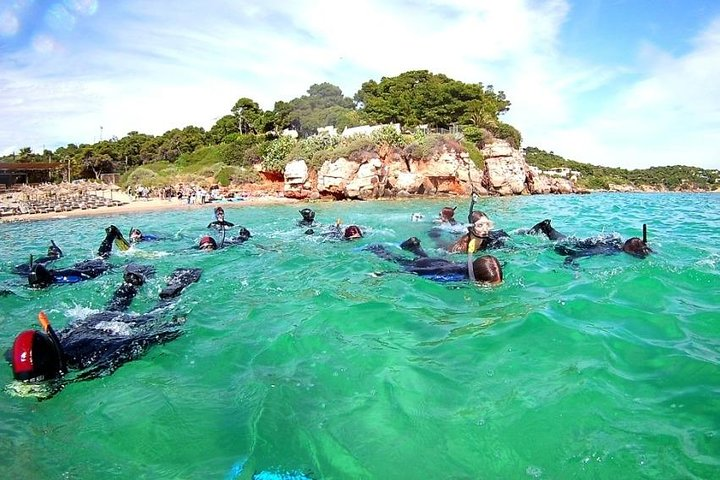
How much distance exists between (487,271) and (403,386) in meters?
3.09

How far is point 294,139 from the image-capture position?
3766 cm

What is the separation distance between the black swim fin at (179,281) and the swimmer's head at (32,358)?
2.69 metres

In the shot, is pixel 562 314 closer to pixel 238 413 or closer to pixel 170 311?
pixel 238 413

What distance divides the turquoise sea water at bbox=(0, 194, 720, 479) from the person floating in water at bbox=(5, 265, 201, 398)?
7.3 inches

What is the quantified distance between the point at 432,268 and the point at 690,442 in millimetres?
4591

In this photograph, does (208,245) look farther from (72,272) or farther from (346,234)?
(346,234)

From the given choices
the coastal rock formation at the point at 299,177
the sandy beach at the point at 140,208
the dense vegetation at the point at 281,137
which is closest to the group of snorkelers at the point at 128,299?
the sandy beach at the point at 140,208

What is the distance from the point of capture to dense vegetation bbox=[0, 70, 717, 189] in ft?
115

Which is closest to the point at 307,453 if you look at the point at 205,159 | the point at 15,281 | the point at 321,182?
the point at 15,281

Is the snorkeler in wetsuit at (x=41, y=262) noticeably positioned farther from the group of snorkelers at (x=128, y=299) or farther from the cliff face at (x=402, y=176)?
the cliff face at (x=402, y=176)

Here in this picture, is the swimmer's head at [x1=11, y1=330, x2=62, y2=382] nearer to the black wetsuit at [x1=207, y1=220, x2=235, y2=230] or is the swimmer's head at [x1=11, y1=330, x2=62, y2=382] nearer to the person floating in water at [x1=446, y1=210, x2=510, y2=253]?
the person floating in water at [x1=446, y1=210, x2=510, y2=253]

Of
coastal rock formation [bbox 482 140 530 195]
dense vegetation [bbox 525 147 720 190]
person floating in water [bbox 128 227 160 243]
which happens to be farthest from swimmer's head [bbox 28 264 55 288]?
dense vegetation [bbox 525 147 720 190]

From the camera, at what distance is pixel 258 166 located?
125ft

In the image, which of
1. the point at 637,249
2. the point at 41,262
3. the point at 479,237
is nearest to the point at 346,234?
the point at 479,237
